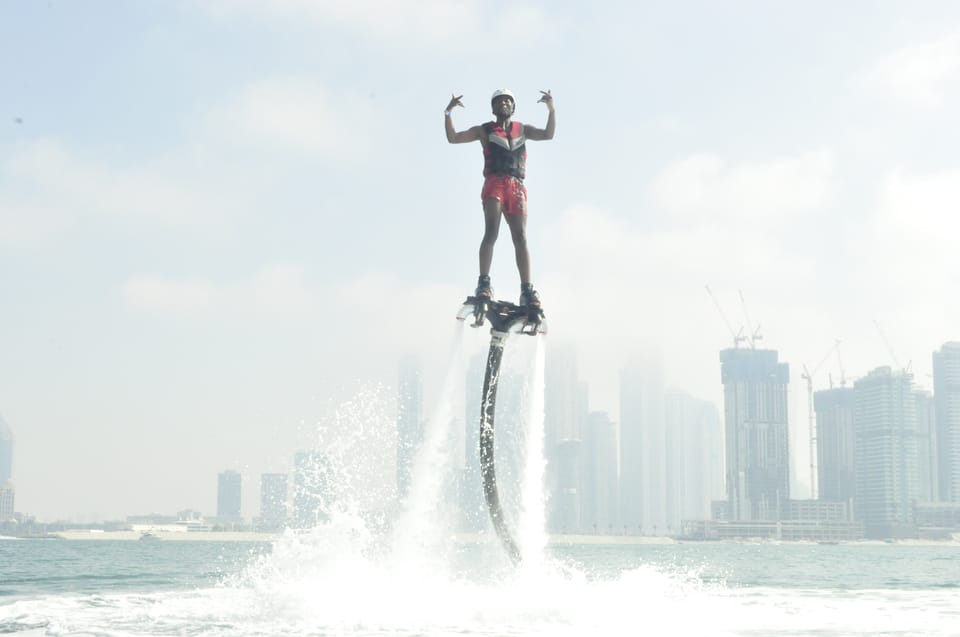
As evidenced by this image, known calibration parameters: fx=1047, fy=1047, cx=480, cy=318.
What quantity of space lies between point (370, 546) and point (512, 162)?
9836 millimetres

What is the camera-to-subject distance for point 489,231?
1953 cm

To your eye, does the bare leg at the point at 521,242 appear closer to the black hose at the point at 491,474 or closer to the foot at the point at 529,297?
the foot at the point at 529,297

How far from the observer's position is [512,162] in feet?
64.8

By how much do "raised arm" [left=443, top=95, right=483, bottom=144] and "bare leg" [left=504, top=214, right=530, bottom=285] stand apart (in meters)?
1.62

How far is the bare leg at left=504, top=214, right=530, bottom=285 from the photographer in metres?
19.8

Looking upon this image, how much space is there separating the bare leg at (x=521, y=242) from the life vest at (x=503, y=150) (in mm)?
829

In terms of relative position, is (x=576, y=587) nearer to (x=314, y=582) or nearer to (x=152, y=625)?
(x=314, y=582)

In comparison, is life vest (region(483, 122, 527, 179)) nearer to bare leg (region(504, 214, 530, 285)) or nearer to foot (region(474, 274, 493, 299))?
bare leg (region(504, 214, 530, 285))

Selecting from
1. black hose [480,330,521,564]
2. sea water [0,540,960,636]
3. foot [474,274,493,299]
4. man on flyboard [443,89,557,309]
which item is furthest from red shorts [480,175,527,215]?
sea water [0,540,960,636]

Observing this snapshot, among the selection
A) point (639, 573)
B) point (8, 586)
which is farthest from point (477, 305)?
point (8, 586)

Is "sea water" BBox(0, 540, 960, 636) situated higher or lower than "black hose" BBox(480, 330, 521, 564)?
lower

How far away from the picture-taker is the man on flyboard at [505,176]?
19.5 meters

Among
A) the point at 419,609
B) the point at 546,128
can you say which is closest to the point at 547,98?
the point at 546,128

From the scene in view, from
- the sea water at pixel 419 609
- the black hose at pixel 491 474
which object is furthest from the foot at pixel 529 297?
the sea water at pixel 419 609
